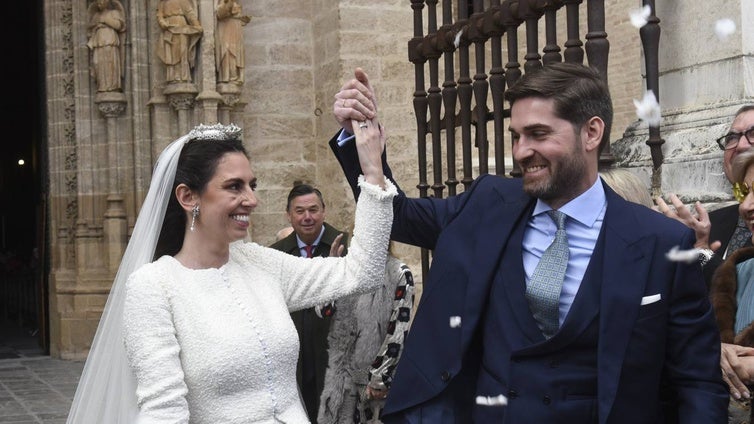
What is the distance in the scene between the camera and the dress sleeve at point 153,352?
124 inches

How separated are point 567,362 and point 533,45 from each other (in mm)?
1974

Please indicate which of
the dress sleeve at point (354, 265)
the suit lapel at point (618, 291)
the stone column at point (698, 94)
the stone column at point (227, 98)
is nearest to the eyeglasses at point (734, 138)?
the stone column at point (698, 94)

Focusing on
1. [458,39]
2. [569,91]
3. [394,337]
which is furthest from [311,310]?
[569,91]

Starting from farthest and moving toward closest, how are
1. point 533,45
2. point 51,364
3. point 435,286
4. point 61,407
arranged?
point 51,364 < point 61,407 < point 533,45 < point 435,286

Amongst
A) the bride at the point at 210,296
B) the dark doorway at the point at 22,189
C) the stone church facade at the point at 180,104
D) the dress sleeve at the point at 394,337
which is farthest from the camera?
the dark doorway at the point at 22,189

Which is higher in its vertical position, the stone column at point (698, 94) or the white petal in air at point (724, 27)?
the white petal in air at point (724, 27)

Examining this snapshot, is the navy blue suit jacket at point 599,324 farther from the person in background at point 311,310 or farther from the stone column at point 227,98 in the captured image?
the stone column at point 227,98

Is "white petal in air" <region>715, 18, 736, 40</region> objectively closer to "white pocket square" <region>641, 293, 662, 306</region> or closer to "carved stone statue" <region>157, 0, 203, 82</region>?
"white pocket square" <region>641, 293, 662, 306</region>

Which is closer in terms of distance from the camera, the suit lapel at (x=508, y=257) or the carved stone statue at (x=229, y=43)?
the suit lapel at (x=508, y=257)

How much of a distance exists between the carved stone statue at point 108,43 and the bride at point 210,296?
8.30 metres

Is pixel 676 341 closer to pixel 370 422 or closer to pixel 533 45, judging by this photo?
pixel 533 45

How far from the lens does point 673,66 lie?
4562 millimetres

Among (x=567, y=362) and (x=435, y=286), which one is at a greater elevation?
(x=435, y=286)

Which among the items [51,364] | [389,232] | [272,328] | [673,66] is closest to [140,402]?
[272,328]
